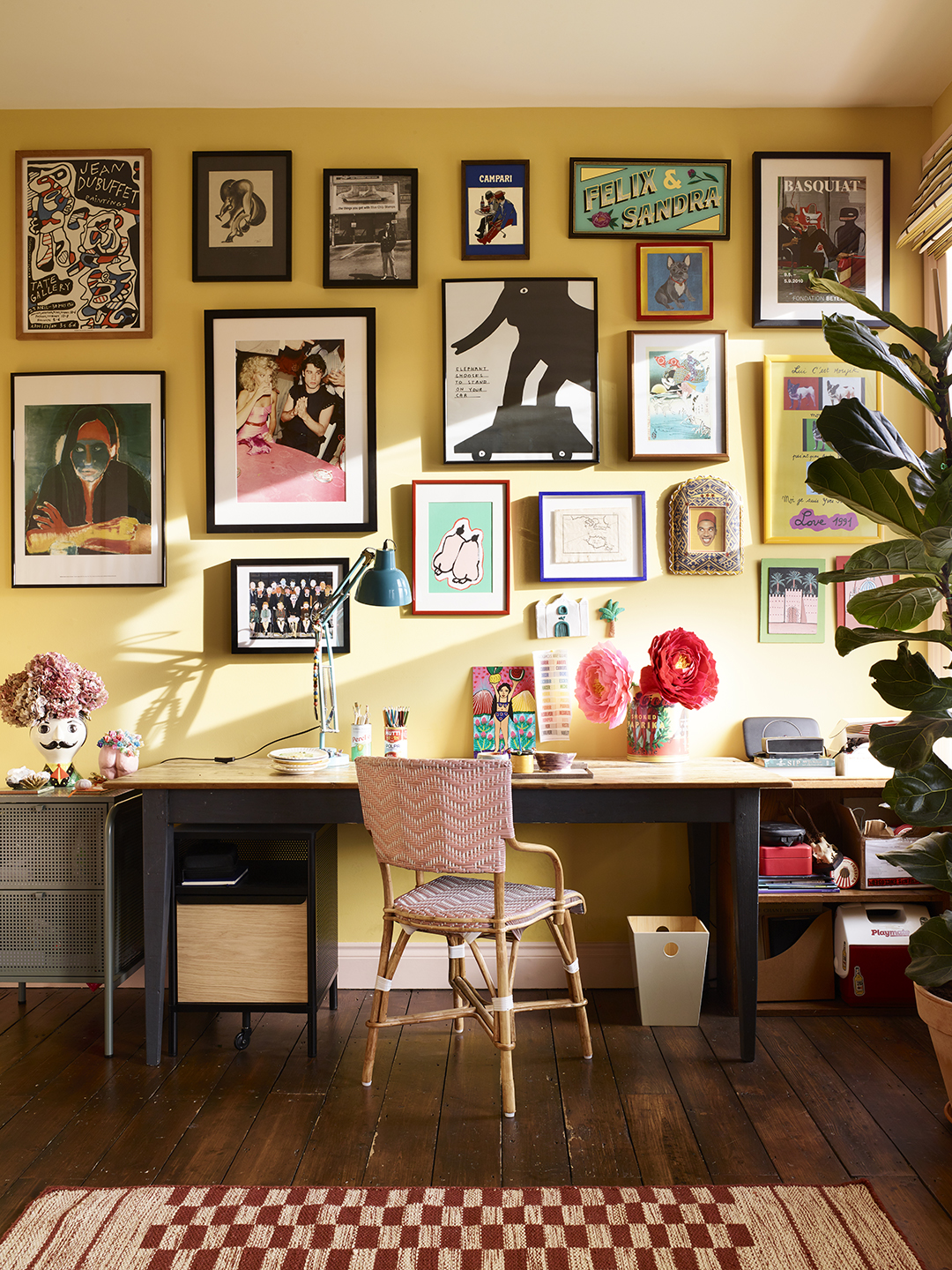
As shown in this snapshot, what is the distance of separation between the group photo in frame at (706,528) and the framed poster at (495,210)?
3.20 ft

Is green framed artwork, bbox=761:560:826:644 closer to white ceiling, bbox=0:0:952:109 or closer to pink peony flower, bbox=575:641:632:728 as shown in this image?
pink peony flower, bbox=575:641:632:728

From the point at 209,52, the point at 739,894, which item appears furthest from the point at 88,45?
the point at 739,894

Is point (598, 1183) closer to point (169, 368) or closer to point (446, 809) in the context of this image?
point (446, 809)

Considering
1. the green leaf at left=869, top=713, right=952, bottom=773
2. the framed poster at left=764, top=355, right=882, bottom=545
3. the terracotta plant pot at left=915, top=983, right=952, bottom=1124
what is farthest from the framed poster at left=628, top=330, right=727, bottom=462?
the terracotta plant pot at left=915, top=983, right=952, bottom=1124

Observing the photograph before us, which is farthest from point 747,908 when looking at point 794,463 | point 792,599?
point 794,463

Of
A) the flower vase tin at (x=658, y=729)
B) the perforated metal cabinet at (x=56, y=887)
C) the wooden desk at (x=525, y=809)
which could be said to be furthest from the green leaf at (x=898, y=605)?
the perforated metal cabinet at (x=56, y=887)

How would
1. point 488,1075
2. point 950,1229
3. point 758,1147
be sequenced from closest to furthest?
1. point 950,1229
2. point 758,1147
3. point 488,1075

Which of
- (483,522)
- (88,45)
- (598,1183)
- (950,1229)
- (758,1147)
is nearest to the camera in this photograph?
(950,1229)

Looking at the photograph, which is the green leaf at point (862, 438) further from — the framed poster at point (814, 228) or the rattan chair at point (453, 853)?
the framed poster at point (814, 228)

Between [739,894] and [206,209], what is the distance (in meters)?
2.74

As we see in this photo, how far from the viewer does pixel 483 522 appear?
2938 mm

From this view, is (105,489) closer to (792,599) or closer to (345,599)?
(345,599)

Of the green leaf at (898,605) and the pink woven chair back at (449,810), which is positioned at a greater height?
the green leaf at (898,605)

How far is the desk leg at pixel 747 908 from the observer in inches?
92.8
